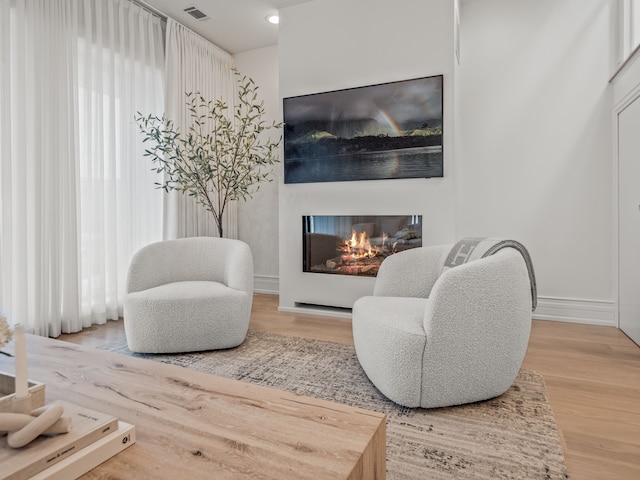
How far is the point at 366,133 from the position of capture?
10.6ft

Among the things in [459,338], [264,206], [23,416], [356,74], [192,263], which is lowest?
[459,338]

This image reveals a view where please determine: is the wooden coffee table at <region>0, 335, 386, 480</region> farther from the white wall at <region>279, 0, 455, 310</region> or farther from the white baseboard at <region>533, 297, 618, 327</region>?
the white baseboard at <region>533, 297, 618, 327</region>

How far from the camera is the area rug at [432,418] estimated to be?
1316 millimetres

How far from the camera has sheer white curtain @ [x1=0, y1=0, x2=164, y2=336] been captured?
254 centimetres

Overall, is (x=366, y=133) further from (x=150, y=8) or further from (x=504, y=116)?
(x=150, y=8)

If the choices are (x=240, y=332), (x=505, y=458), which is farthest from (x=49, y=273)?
(x=505, y=458)

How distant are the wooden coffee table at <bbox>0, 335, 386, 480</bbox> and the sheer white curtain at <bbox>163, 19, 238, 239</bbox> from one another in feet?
8.79

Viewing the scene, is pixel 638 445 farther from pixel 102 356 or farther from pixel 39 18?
pixel 39 18

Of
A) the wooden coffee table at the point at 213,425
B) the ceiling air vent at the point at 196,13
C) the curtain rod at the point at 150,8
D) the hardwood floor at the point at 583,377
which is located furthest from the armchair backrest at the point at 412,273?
the curtain rod at the point at 150,8

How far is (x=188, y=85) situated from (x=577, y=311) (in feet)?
13.6

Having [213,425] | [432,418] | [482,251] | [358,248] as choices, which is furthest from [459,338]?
[358,248]

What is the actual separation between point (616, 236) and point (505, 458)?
2472mm

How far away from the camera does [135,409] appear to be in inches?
37.8

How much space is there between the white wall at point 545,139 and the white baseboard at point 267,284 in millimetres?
2112
